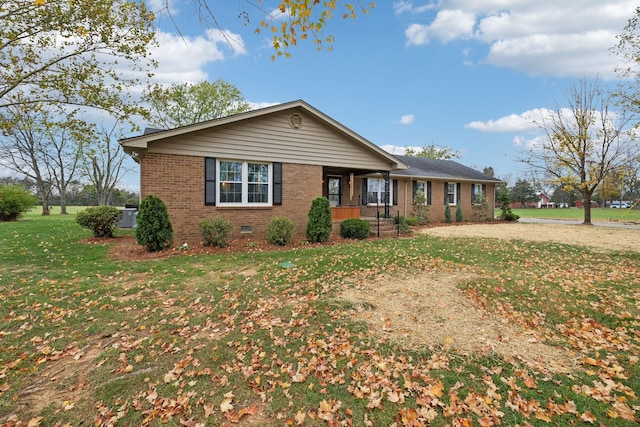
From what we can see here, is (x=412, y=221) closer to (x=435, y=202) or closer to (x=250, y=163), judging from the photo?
(x=435, y=202)

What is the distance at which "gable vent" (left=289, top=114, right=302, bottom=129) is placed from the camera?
1184cm

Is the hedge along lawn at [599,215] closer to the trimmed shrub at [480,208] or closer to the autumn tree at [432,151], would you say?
the trimmed shrub at [480,208]

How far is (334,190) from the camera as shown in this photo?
1628 centimetres

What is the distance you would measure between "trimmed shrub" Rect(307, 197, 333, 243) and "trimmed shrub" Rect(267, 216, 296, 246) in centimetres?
90

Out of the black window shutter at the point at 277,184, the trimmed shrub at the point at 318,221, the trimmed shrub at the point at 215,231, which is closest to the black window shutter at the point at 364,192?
the trimmed shrub at the point at 318,221

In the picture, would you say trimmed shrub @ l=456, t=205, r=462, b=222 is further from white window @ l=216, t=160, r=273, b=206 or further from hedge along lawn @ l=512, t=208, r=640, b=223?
white window @ l=216, t=160, r=273, b=206

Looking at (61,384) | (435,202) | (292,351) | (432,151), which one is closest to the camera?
(61,384)

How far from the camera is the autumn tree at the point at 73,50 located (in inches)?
327

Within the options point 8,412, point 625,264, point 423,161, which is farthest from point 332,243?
point 423,161

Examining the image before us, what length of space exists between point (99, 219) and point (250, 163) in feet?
20.1

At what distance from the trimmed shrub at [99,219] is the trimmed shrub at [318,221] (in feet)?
24.9

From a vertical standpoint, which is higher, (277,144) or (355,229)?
(277,144)

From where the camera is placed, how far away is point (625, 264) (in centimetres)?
765

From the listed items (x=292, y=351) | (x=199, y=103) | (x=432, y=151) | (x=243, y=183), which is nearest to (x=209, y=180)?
(x=243, y=183)
